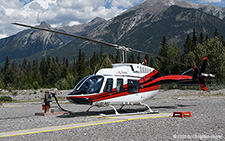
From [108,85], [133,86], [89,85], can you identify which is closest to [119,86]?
[108,85]

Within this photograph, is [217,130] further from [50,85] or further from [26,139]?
[50,85]

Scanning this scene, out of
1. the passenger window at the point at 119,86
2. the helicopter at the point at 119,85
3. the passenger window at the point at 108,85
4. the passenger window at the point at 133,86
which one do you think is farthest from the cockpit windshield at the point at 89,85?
the passenger window at the point at 133,86

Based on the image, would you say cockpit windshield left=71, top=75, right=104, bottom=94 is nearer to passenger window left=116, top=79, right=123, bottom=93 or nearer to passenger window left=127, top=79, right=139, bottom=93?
passenger window left=116, top=79, right=123, bottom=93

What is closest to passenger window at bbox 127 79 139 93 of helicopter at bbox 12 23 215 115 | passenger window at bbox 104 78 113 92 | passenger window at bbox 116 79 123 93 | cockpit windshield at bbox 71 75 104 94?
helicopter at bbox 12 23 215 115

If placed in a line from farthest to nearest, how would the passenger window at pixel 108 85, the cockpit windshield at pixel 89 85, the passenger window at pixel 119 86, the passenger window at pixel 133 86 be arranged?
1. the passenger window at pixel 133 86
2. the passenger window at pixel 119 86
3. the passenger window at pixel 108 85
4. the cockpit windshield at pixel 89 85

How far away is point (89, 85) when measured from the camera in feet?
47.0

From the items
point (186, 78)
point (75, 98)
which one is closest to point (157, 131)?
point (75, 98)

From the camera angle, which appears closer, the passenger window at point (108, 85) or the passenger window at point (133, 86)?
the passenger window at point (108, 85)

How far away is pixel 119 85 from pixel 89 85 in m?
2.12

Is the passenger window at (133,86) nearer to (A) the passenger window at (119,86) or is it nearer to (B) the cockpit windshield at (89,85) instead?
(A) the passenger window at (119,86)

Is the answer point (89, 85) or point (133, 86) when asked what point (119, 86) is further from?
point (89, 85)

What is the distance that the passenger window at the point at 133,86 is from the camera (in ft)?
52.5

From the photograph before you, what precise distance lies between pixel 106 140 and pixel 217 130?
14.7 feet

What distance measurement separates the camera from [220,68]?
56625 mm
